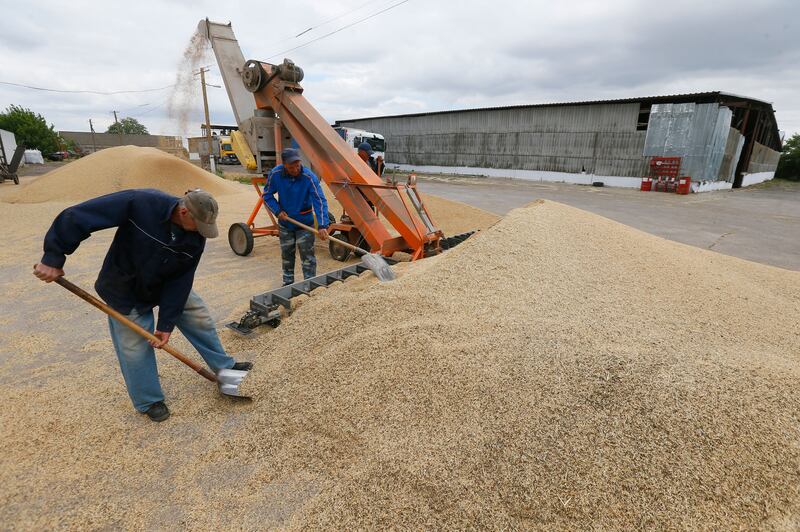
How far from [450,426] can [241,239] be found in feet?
14.8

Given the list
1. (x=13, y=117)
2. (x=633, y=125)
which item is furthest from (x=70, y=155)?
(x=633, y=125)

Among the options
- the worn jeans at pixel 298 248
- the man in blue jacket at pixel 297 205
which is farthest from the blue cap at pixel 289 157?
the worn jeans at pixel 298 248

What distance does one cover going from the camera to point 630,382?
1.82 meters

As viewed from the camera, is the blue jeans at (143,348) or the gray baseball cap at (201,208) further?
the blue jeans at (143,348)

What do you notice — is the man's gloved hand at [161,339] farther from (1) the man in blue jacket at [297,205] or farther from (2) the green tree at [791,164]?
(2) the green tree at [791,164]

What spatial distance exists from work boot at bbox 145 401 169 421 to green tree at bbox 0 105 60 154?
38667 mm

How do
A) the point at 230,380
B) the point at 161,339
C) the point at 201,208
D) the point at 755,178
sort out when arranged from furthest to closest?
the point at 755,178 → the point at 230,380 → the point at 161,339 → the point at 201,208

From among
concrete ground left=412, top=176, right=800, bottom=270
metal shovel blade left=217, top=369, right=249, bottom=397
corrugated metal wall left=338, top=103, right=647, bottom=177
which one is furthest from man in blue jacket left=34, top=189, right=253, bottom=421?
corrugated metal wall left=338, top=103, right=647, bottom=177

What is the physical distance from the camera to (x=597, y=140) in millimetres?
18438

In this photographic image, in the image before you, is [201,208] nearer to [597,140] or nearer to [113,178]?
[113,178]

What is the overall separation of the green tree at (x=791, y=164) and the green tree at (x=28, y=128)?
186ft

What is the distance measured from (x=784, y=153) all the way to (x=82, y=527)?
1786 inches

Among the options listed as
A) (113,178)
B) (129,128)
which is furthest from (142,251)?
(129,128)

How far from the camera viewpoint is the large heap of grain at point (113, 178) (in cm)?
930
